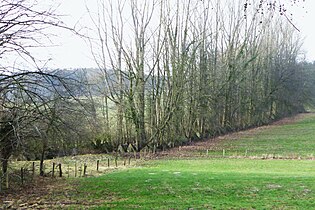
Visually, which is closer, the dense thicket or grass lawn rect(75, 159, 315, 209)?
grass lawn rect(75, 159, 315, 209)

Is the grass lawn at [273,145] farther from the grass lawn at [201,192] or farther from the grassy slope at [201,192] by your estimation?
the grassy slope at [201,192]

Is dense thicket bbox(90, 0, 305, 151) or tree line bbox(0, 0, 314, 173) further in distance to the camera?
dense thicket bbox(90, 0, 305, 151)

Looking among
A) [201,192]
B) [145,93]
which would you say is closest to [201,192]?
[201,192]

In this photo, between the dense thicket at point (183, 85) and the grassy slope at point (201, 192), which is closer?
the grassy slope at point (201, 192)

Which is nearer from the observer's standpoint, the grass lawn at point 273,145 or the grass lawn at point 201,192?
the grass lawn at point 201,192

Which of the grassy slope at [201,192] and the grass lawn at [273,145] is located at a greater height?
the grass lawn at [273,145]

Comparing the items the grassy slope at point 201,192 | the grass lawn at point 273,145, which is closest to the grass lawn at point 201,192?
the grassy slope at point 201,192

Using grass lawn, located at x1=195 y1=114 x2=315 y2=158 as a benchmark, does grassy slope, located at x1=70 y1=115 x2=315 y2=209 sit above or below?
below

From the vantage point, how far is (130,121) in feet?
94.0

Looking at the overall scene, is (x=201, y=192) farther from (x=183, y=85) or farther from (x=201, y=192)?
(x=183, y=85)

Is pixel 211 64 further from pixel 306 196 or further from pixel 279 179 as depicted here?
pixel 306 196

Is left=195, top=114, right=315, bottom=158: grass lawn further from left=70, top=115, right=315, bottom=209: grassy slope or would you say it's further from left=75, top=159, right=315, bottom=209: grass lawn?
left=70, top=115, right=315, bottom=209: grassy slope

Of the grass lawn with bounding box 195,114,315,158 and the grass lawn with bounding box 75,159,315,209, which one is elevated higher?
the grass lawn with bounding box 195,114,315,158

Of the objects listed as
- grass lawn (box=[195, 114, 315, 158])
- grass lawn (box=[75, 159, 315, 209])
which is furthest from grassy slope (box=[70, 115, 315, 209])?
grass lawn (box=[195, 114, 315, 158])
